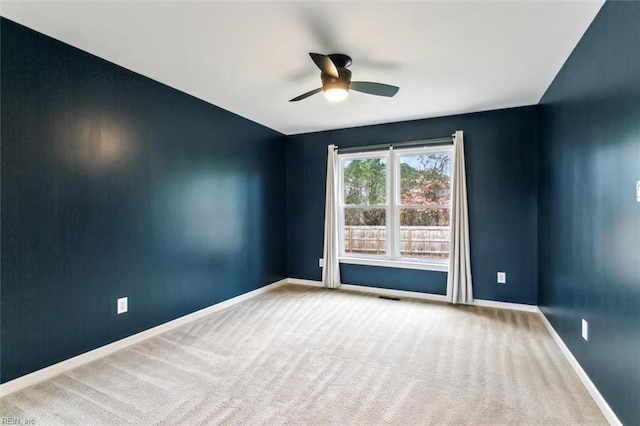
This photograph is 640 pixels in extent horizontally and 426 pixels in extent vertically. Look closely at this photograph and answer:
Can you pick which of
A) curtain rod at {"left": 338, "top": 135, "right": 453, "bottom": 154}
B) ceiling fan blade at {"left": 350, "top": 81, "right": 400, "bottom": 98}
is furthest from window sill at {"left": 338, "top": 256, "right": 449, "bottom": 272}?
ceiling fan blade at {"left": 350, "top": 81, "right": 400, "bottom": 98}

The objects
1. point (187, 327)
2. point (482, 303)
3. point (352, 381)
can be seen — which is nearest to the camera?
point (352, 381)

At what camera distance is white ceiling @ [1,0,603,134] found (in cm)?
193

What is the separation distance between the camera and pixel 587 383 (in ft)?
6.79

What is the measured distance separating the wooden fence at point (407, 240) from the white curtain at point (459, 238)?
0.80 feet

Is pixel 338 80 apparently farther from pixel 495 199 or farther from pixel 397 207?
pixel 495 199

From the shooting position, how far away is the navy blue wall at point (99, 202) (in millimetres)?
2084

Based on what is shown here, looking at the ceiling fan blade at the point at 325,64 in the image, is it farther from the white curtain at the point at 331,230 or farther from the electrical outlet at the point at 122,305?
the electrical outlet at the point at 122,305

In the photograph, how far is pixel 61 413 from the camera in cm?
183

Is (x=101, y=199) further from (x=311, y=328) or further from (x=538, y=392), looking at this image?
(x=538, y=392)

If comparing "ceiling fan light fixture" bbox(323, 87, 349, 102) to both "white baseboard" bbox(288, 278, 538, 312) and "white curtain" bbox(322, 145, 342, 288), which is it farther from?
"white baseboard" bbox(288, 278, 538, 312)

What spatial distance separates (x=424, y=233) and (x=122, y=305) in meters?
3.62

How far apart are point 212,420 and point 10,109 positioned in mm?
2362

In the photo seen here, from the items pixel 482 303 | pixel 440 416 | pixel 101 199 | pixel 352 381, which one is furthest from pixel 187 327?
pixel 482 303

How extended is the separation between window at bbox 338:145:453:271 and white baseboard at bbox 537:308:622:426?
5.04 ft
